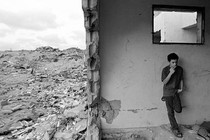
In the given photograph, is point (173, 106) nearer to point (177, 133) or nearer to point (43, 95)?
point (177, 133)

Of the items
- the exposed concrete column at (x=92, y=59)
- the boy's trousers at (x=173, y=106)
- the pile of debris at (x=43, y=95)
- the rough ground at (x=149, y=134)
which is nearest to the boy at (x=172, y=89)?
the boy's trousers at (x=173, y=106)

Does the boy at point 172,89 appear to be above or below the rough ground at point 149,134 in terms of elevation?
above

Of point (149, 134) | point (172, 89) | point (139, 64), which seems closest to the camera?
point (172, 89)

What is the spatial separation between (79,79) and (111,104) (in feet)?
20.6

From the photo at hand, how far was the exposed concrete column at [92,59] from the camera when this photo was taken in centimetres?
362

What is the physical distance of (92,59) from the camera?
12.9 feet

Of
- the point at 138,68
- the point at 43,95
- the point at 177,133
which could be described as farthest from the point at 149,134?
the point at 43,95

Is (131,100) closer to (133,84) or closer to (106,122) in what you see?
(133,84)

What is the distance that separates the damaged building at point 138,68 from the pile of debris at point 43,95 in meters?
1.03

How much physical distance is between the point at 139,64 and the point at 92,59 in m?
1.12

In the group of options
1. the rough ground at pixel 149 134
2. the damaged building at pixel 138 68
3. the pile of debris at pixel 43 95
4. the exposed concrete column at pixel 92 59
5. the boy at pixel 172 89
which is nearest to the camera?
the exposed concrete column at pixel 92 59

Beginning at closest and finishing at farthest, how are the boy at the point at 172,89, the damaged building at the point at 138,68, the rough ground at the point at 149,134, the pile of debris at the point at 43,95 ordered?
the boy at the point at 172,89 → the rough ground at the point at 149,134 → the damaged building at the point at 138,68 → the pile of debris at the point at 43,95

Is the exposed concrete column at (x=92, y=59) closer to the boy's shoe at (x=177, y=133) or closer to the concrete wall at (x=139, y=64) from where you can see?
the concrete wall at (x=139, y=64)

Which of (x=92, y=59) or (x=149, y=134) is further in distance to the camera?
(x=149, y=134)
